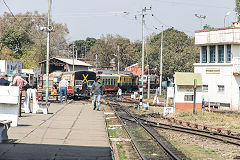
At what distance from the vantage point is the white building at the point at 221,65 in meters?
30.0

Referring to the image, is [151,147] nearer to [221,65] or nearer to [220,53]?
[221,65]

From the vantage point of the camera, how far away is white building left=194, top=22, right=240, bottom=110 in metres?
A: 30.0

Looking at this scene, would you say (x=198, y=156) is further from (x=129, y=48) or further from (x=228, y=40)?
(x=129, y=48)

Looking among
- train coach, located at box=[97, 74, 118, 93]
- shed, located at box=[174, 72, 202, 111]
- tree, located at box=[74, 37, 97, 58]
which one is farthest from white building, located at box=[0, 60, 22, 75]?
tree, located at box=[74, 37, 97, 58]

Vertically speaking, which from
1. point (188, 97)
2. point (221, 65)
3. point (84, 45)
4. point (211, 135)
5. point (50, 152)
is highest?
point (84, 45)

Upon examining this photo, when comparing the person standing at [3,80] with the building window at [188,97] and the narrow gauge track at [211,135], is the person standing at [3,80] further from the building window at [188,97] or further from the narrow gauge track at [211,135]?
the building window at [188,97]

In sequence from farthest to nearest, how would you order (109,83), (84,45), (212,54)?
(84,45), (109,83), (212,54)

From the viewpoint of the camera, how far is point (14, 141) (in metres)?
9.48

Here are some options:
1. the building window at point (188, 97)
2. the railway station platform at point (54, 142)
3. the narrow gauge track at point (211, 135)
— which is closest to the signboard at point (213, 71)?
the building window at point (188, 97)

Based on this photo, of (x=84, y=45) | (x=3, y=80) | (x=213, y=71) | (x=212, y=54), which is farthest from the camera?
(x=84, y=45)

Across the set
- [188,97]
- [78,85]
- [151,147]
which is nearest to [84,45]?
[78,85]

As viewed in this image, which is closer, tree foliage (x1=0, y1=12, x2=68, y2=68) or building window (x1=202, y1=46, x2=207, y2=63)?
building window (x1=202, y1=46, x2=207, y2=63)

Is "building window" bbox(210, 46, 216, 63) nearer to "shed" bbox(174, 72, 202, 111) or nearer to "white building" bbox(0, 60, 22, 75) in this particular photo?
"shed" bbox(174, 72, 202, 111)

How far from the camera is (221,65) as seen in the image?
101 ft
